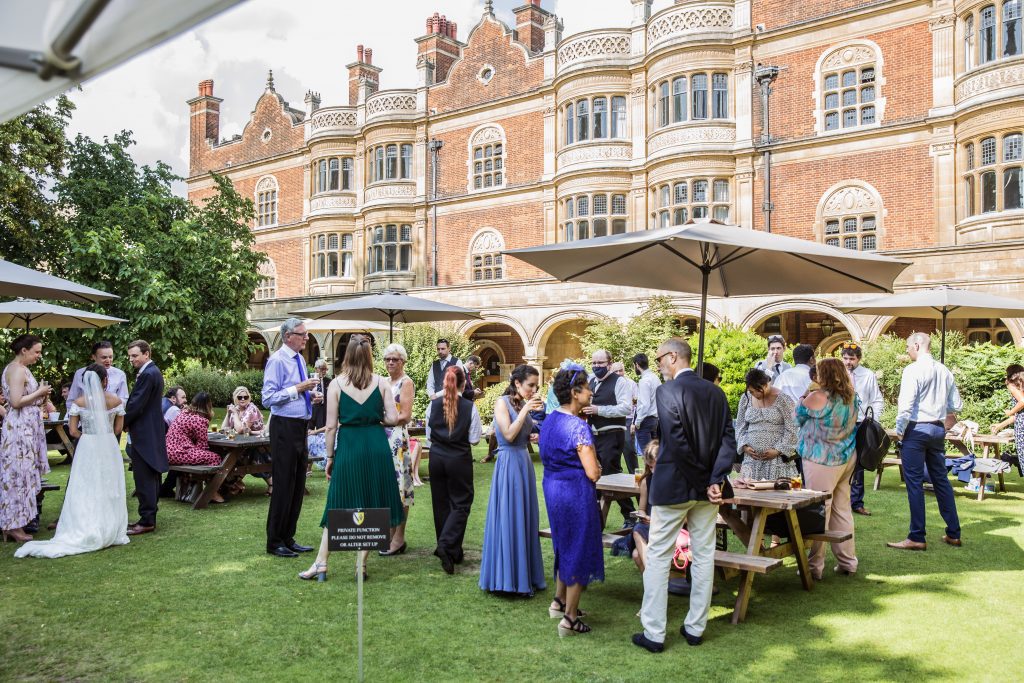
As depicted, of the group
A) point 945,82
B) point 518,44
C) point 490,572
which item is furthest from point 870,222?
point 490,572

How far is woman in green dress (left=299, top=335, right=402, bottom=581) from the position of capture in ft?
20.5

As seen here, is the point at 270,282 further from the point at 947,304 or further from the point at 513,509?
the point at 513,509

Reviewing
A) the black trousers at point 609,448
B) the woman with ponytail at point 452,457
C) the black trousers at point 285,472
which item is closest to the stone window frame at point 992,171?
the black trousers at point 609,448

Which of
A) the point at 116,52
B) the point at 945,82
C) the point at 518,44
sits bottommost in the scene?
the point at 116,52

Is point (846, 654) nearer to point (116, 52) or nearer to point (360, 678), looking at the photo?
point (360, 678)

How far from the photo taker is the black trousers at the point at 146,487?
8320mm

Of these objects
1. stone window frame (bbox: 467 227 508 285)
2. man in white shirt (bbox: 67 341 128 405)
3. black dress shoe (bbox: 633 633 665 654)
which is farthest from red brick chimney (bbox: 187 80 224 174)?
black dress shoe (bbox: 633 633 665 654)

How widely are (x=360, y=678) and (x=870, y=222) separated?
21.2m

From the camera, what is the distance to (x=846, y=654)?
16.3 feet

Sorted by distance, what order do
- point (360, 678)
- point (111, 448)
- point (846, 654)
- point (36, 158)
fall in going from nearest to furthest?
1. point (360, 678)
2. point (846, 654)
3. point (111, 448)
4. point (36, 158)

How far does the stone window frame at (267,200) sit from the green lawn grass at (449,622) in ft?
100.0

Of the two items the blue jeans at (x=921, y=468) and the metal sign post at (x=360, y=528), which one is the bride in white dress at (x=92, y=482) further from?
the blue jeans at (x=921, y=468)

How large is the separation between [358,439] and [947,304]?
8.60 metres

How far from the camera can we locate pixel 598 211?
25.7 meters
